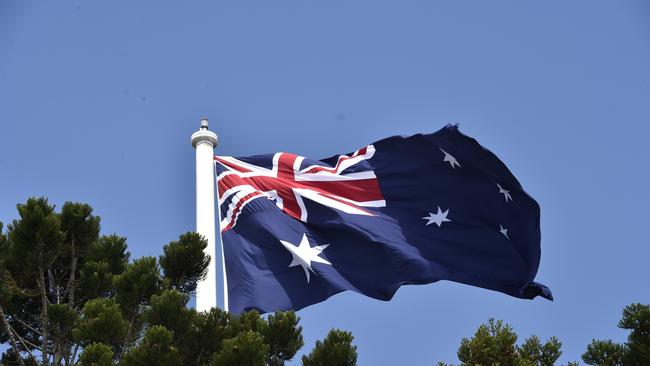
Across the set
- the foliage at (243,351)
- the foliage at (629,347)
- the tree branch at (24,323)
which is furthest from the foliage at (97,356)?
the foliage at (629,347)

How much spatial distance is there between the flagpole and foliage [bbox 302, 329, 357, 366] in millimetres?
2011

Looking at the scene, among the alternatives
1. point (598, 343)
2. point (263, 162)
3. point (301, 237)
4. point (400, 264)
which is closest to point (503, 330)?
point (598, 343)

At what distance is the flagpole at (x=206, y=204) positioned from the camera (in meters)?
18.9

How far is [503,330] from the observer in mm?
18391

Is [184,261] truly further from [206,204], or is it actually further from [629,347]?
[629,347]

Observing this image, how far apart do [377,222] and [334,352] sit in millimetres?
4830

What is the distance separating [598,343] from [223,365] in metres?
5.65

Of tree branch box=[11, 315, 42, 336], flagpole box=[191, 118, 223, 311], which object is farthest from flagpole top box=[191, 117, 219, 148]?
tree branch box=[11, 315, 42, 336]

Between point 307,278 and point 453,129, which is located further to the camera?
point 453,129

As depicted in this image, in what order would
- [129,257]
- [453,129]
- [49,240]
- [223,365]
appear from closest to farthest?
[223,365]
[49,240]
[129,257]
[453,129]

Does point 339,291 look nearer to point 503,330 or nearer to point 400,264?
point 400,264

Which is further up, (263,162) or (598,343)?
(263,162)

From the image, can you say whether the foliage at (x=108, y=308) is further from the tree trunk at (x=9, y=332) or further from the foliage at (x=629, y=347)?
the foliage at (x=629, y=347)

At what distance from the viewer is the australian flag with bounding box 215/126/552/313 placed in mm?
20312
